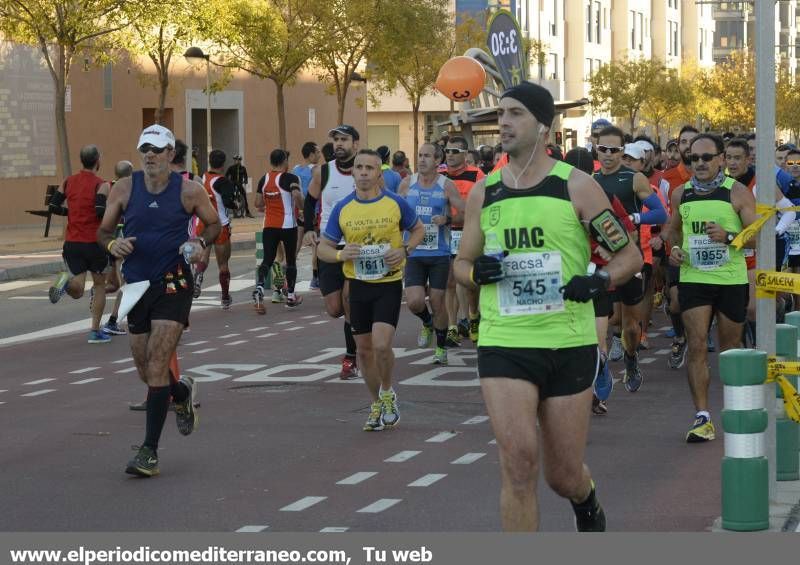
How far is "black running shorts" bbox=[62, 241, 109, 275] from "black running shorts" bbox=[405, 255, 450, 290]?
3.70 meters

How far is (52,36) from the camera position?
32.8m

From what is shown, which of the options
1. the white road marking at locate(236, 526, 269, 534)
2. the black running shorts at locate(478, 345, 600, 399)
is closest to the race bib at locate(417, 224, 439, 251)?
the white road marking at locate(236, 526, 269, 534)

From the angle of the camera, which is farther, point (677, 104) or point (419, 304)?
point (677, 104)

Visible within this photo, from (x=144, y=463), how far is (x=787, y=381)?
3.56 m

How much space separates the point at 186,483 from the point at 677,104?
7634cm

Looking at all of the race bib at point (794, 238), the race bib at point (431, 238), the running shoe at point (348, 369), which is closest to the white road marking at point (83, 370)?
the running shoe at point (348, 369)

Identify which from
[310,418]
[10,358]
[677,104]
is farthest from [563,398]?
[677,104]

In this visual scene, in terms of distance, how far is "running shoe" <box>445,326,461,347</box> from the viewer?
16609 mm

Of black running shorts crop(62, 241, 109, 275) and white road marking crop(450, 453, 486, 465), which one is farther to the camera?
black running shorts crop(62, 241, 109, 275)

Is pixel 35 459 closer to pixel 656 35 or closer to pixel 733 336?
pixel 733 336

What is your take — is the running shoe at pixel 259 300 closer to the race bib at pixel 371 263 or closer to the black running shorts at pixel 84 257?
the black running shorts at pixel 84 257

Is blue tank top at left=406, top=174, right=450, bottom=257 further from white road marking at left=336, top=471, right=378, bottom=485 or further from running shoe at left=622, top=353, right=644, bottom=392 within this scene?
white road marking at left=336, top=471, right=378, bottom=485

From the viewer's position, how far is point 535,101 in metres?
6.60

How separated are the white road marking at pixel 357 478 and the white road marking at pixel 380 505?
56cm
